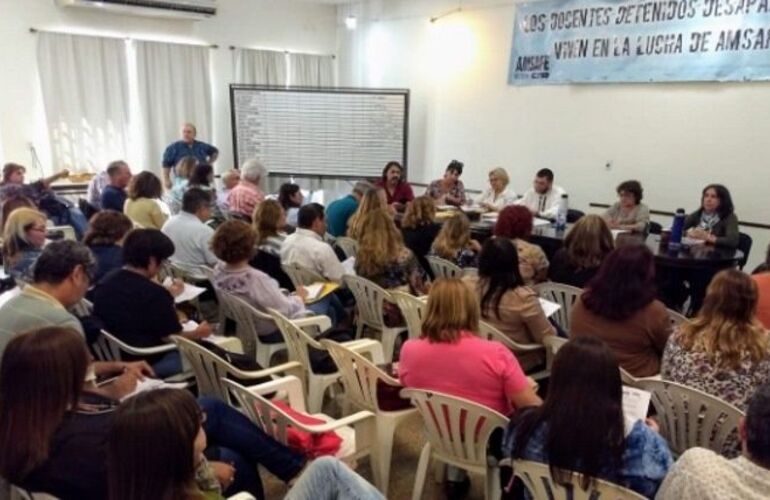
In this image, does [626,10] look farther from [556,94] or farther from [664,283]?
[664,283]

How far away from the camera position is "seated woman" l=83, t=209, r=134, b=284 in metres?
3.25

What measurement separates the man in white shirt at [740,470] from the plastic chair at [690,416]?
553 millimetres

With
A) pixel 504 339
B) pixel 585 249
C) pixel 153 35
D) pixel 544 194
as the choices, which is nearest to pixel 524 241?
pixel 585 249

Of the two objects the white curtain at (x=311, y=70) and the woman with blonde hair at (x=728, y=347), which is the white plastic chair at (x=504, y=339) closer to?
the woman with blonde hair at (x=728, y=347)

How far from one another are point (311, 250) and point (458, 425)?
6.38 feet

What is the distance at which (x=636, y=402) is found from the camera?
1940 millimetres

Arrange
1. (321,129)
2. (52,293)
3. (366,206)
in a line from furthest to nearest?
(321,129)
(366,206)
(52,293)

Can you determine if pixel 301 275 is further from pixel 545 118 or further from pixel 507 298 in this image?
pixel 545 118

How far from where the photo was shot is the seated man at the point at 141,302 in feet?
8.39

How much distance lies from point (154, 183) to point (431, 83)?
414cm

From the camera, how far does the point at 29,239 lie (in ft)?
10.5

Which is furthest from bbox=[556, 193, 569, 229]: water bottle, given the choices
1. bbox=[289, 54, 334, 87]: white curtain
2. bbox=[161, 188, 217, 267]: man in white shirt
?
bbox=[289, 54, 334, 87]: white curtain

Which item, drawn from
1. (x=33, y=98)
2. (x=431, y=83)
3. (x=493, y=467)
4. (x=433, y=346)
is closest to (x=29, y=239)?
(x=433, y=346)

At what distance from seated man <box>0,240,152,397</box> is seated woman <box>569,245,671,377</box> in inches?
72.1
